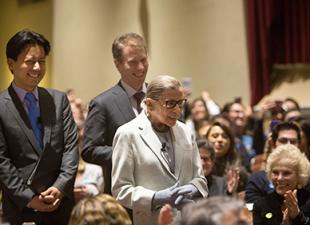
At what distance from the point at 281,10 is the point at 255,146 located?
244 cm

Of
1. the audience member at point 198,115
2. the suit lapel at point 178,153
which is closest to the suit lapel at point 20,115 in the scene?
the suit lapel at point 178,153

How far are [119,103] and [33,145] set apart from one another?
0.49 meters

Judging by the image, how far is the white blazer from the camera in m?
3.10

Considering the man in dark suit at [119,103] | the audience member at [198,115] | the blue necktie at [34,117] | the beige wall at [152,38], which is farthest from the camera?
the beige wall at [152,38]

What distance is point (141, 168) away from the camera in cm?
313

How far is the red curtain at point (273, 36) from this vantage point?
26.5ft

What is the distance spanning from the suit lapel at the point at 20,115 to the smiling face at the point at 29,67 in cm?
7

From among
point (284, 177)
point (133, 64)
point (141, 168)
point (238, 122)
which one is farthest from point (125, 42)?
point (238, 122)

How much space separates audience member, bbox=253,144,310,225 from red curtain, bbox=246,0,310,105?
4.52m

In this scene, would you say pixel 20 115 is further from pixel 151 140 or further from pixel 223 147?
pixel 223 147

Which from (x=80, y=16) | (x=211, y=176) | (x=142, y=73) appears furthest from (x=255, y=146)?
(x=80, y=16)

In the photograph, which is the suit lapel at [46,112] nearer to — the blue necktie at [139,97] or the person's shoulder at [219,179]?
the blue necktie at [139,97]

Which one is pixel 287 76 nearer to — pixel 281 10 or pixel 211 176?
pixel 281 10

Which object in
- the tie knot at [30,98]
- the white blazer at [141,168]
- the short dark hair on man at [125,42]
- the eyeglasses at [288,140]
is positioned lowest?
the eyeglasses at [288,140]
